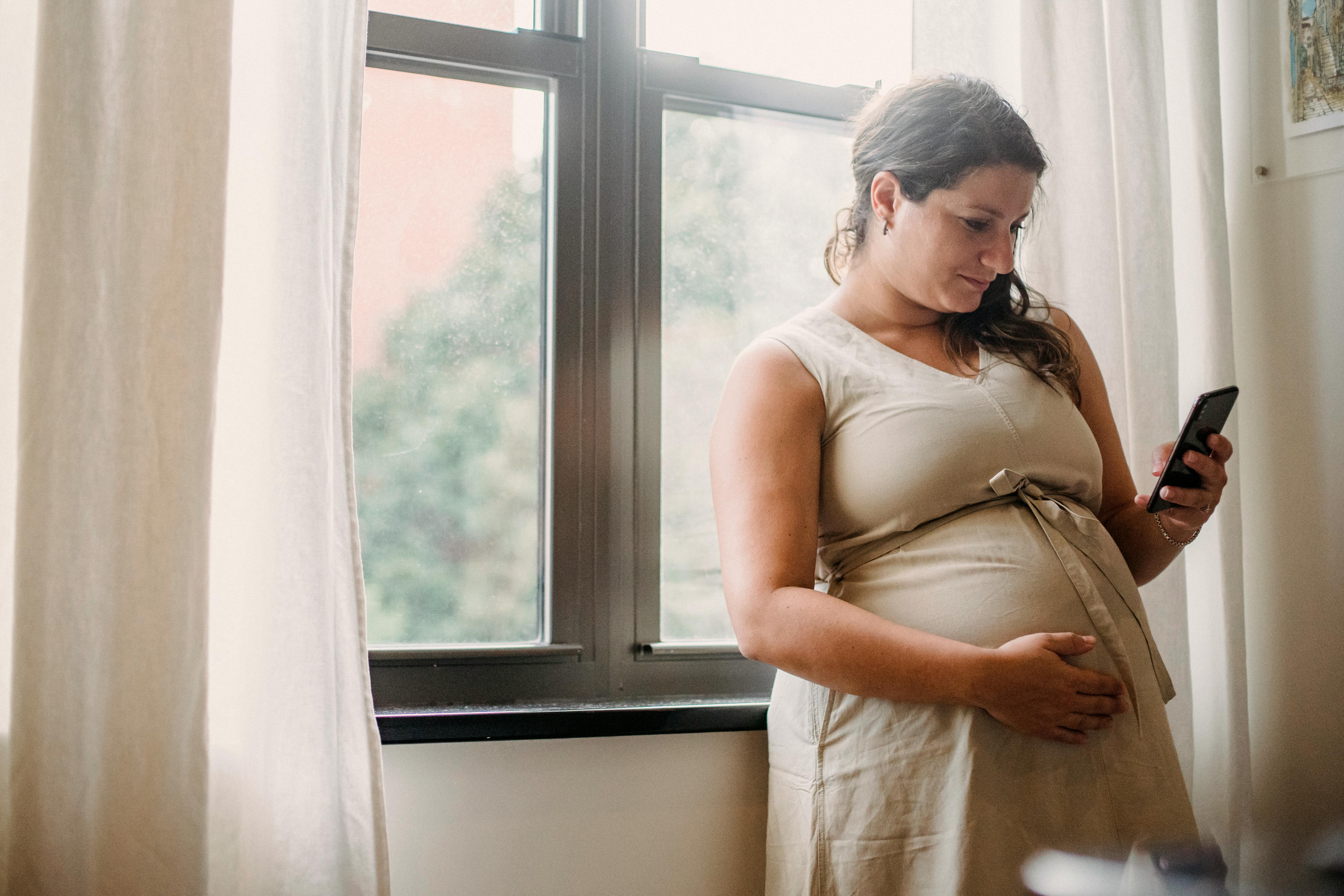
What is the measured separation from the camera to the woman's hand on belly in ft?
2.72

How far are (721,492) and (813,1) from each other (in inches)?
36.5

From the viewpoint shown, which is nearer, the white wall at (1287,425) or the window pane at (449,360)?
the window pane at (449,360)

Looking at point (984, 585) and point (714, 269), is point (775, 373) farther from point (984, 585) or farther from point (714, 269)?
point (714, 269)

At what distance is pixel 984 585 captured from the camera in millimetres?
905

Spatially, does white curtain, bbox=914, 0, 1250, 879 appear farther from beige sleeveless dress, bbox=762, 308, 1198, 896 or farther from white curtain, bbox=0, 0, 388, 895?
white curtain, bbox=0, 0, 388, 895

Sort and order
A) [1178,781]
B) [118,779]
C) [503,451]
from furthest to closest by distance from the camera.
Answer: [503,451]
[1178,781]
[118,779]

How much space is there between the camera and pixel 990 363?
103 centimetres

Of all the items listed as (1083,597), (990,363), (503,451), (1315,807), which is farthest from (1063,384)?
(1315,807)

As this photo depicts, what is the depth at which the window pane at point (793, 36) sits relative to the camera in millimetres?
1354

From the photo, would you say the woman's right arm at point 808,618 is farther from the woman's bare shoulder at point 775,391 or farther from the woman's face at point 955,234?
the woman's face at point 955,234

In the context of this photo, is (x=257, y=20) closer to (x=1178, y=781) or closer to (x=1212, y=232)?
(x=1178, y=781)

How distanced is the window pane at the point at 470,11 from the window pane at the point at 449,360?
0.08m

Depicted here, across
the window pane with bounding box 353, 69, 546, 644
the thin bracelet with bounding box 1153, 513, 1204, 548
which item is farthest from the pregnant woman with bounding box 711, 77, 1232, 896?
the window pane with bounding box 353, 69, 546, 644

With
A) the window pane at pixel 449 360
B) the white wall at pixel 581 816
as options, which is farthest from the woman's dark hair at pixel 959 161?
the white wall at pixel 581 816
